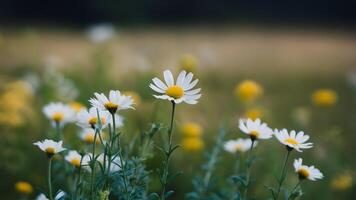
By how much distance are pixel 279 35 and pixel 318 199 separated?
3867 millimetres

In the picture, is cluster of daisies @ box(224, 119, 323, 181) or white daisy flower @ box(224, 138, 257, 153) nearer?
cluster of daisies @ box(224, 119, 323, 181)

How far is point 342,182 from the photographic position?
2717mm

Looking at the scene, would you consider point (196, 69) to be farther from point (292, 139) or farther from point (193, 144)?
point (292, 139)

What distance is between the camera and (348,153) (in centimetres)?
352

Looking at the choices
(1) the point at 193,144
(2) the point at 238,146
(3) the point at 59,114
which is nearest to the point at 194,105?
(1) the point at 193,144

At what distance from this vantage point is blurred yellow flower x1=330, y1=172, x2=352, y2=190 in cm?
272

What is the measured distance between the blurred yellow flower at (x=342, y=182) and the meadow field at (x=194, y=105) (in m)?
0.01

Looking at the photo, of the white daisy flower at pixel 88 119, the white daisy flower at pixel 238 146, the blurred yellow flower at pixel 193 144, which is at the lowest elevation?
the white daisy flower at pixel 88 119

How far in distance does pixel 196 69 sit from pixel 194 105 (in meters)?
1.18

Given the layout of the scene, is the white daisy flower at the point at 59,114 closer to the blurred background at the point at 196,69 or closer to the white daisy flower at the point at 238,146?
the blurred background at the point at 196,69

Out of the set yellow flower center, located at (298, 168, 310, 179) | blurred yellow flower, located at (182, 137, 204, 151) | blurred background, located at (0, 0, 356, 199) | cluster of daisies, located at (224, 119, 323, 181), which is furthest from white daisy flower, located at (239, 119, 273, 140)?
blurred yellow flower, located at (182, 137, 204, 151)

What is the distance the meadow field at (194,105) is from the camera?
6.52 feet

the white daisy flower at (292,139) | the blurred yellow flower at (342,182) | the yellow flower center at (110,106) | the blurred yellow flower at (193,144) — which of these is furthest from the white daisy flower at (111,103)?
the blurred yellow flower at (342,182)

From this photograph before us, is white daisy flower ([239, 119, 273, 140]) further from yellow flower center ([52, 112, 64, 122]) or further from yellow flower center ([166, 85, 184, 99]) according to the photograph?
yellow flower center ([52, 112, 64, 122])
